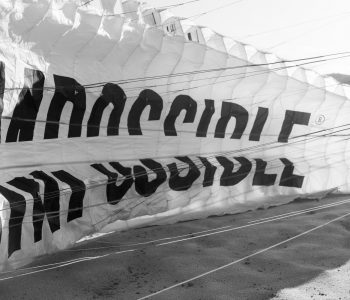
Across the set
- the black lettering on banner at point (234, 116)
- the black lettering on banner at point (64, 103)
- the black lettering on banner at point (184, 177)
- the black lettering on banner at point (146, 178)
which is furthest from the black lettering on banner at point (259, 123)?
the black lettering on banner at point (64, 103)

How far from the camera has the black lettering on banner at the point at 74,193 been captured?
5410 millimetres

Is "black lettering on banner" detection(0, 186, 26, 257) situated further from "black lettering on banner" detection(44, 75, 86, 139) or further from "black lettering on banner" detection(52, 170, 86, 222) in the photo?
"black lettering on banner" detection(44, 75, 86, 139)

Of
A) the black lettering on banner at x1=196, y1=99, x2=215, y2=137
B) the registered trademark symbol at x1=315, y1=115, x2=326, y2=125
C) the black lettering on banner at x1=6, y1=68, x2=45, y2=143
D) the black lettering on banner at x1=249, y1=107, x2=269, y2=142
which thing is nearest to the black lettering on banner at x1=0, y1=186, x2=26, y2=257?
the black lettering on banner at x1=6, y1=68, x2=45, y2=143

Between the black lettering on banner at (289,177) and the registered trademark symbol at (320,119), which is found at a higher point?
the registered trademark symbol at (320,119)

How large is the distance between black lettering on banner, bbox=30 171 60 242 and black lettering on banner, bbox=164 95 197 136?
1524mm

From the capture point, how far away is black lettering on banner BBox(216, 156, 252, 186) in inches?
266

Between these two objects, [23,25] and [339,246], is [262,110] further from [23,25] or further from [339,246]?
[23,25]

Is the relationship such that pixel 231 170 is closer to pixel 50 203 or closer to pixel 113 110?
pixel 113 110

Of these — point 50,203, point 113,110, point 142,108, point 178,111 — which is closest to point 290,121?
point 178,111

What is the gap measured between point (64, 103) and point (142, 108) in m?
0.93

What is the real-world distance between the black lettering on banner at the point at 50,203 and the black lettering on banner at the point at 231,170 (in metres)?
2.21

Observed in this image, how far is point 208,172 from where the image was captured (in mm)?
6656

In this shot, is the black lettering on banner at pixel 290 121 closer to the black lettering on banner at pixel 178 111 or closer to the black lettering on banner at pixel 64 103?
the black lettering on banner at pixel 178 111

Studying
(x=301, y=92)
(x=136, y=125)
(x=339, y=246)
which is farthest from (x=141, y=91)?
(x=339, y=246)
